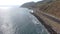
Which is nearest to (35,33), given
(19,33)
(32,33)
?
(32,33)

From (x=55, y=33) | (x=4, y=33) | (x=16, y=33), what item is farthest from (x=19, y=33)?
(x=55, y=33)

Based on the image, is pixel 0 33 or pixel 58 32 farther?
pixel 0 33

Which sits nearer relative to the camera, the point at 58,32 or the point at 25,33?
the point at 58,32

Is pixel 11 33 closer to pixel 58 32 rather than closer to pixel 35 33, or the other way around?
pixel 35 33

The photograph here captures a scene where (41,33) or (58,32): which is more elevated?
(58,32)

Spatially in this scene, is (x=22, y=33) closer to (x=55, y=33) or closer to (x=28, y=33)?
(x=28, y=33)

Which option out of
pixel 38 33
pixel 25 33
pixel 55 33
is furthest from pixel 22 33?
pixel 55 33

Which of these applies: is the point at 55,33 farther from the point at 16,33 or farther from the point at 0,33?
the point at 0,33
